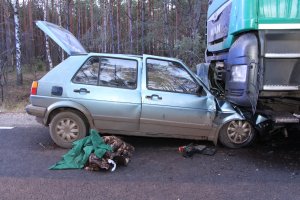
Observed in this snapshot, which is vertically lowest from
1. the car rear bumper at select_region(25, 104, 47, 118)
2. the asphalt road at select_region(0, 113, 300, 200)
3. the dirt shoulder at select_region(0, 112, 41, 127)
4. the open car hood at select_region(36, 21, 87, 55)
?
the asphalt road at select_region(0, 113, 300, 200)

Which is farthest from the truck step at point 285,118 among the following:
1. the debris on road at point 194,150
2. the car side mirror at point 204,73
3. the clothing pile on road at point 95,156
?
the clothing pile on road at point 95,156

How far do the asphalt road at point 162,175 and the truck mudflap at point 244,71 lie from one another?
3.13 ft

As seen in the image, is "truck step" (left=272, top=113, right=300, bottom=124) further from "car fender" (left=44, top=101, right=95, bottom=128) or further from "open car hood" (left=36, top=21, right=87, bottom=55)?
"open car hood" (left=36, top=21, right=87, bottom=55)

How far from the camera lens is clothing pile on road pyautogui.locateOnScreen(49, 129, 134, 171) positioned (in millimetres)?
4887

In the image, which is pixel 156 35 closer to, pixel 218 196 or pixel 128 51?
pixel 128 51

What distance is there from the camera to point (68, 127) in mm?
5902

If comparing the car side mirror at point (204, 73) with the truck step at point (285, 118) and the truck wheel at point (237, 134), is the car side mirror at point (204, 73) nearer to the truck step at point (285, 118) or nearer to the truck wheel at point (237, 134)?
the truck wheel at point (237, 134)

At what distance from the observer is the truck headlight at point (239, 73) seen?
5.05 meters

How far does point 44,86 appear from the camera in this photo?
594 cm

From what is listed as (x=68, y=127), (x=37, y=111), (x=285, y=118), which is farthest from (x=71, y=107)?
(x=285, y=118)

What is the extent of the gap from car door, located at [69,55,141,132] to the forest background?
480 cm

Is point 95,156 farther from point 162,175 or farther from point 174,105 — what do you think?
point 174,105

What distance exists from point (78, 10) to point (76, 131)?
27697mm

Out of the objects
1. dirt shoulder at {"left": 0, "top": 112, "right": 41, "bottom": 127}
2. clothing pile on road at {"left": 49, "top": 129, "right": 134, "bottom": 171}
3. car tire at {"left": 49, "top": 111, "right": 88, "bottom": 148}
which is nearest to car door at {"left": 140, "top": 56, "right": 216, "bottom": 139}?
clothing pile on road at {"left": 49, "top": 129, "right": 134, "bottom": 171}
